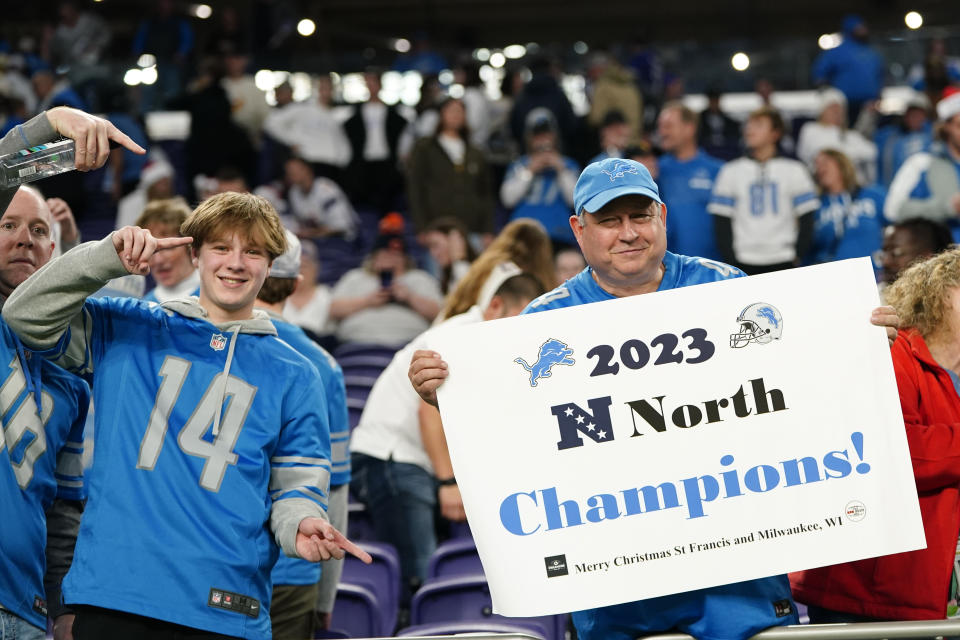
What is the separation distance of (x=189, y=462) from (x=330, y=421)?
1142mm

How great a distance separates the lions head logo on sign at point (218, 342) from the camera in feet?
10.7

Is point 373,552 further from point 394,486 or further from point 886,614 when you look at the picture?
point 886,614

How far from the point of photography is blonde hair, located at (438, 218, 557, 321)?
18.5 feet

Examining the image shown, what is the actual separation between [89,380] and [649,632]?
69.2 inches

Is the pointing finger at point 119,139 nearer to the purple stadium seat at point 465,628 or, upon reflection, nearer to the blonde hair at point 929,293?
the purple stadium seat at point 465,628

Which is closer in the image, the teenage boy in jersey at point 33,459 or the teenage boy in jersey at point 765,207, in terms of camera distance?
the teenage boy in jersey at point 33,459

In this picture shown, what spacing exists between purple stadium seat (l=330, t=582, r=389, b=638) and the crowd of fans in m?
0.74

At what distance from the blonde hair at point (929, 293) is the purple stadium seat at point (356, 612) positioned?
2283 millimetres

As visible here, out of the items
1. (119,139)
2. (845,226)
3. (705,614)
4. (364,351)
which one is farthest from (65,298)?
(845,226)

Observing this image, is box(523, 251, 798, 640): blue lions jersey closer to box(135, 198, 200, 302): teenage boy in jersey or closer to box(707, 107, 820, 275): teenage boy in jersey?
box(135, 198, 200, 302): teenage boy in jersey

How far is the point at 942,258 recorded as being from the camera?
141 inches

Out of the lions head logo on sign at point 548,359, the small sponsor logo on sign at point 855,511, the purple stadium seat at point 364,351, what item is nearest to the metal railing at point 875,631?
the small sponsor logo on sign at point 855,511

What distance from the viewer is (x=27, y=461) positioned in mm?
3107

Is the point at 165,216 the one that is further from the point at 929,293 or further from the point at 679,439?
the point at 929,293
